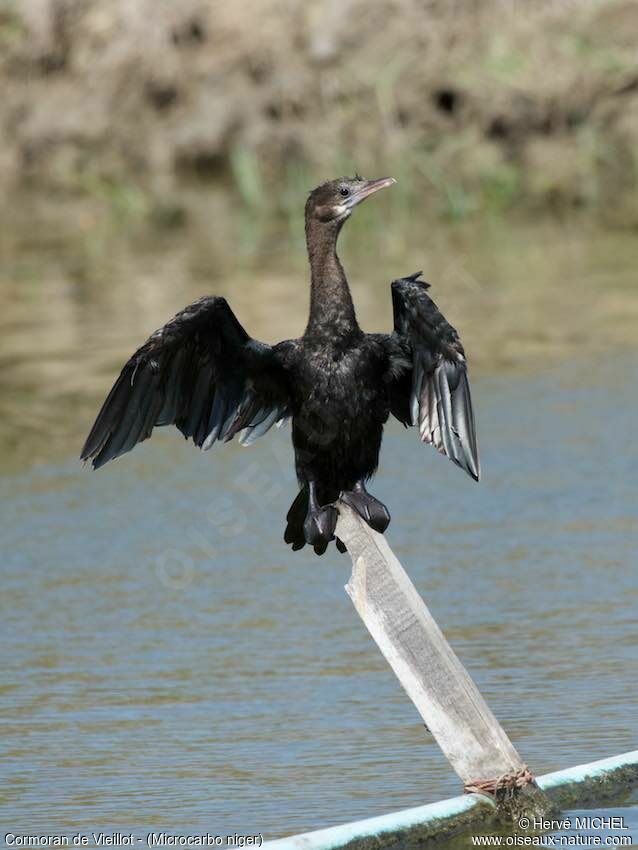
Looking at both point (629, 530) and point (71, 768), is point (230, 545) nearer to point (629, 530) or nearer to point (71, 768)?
point (629, 530)

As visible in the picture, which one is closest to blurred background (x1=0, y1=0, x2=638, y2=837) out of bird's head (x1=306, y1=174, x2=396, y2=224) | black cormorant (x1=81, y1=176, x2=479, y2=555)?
black cormorant (x1=81, y1=176, x2=479, y2=555)

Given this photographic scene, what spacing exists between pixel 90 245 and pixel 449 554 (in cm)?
1036

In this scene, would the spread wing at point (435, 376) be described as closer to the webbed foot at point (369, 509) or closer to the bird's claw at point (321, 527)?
the webbed foot at point (369, 509)

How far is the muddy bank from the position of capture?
19.2 m

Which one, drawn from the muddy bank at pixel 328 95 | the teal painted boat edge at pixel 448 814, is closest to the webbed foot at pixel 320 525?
the teal painted boat edge at pixel 448 814

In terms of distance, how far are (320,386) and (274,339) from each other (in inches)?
243

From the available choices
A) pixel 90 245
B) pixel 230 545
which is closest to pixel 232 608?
pixel 230 545

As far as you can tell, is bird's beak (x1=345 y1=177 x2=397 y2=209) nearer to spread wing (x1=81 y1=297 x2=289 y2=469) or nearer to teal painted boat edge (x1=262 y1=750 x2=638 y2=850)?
spread wing (x1=81 y1=297 x2=289 y2=469)

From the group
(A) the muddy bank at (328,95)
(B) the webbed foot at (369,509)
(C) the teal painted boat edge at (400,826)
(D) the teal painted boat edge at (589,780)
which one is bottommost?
(C) the teal painted boat edge at (400,826)

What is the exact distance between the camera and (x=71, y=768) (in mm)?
5582

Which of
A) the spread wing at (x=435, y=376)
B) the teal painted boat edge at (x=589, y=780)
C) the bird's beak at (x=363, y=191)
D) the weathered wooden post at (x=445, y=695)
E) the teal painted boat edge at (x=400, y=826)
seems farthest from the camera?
the bird's beak at (x=363, y=191)

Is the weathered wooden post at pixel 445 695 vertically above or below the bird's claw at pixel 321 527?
below

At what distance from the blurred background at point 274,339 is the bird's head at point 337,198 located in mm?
1533

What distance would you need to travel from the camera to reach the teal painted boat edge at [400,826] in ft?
13.8
